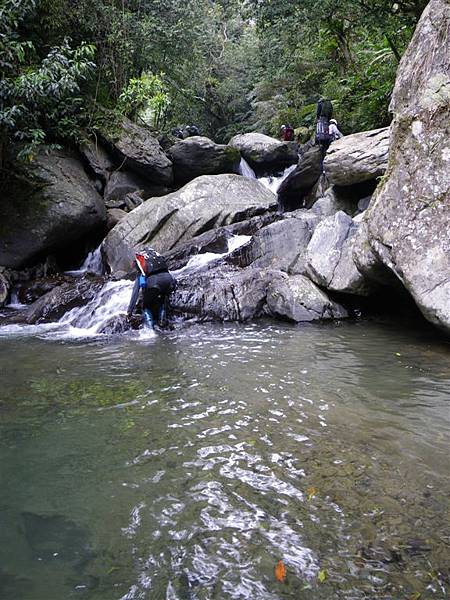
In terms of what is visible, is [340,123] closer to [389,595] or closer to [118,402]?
[118,402]

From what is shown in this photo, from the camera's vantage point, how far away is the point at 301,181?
54.0 feet

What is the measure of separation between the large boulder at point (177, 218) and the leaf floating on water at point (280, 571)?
12.6m

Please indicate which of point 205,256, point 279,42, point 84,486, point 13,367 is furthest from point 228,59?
point 84,486

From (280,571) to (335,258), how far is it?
8.70 metres

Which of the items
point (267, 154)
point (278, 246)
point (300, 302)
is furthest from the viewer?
point (267, 154)

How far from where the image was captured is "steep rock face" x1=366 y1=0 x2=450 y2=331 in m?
7.67

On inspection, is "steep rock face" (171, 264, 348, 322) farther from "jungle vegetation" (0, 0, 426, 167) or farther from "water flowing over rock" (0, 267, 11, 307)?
"jungle vegetation" (0, 0, 426, 167)

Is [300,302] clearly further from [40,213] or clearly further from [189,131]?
[189,131]

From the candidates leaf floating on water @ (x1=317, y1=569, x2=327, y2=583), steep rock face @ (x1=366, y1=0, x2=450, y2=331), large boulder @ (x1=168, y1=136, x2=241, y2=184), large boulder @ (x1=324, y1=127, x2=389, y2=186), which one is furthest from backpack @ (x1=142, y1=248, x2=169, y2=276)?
large boulder @ (x1=168, y1=136, x2=241, y2=184)

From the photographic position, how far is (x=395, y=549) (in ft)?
9.85

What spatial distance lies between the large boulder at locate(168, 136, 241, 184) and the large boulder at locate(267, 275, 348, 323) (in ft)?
32.7

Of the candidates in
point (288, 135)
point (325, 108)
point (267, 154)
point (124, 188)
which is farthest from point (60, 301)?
point (288, 135)

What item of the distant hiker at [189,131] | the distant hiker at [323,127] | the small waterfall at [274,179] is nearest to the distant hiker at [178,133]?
the distant hiker at [189,131]

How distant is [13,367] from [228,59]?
31.4 meters
